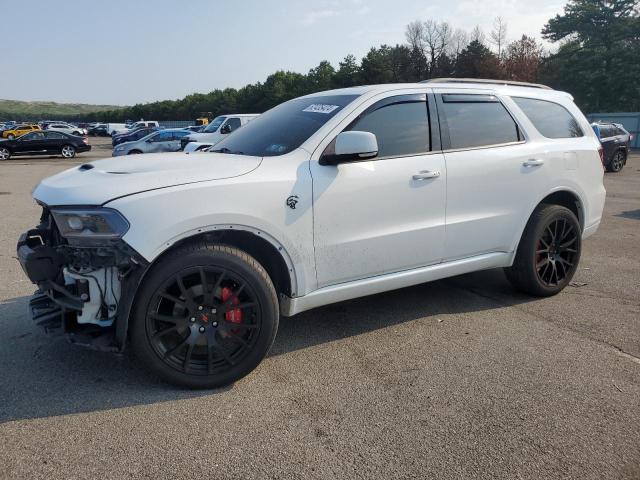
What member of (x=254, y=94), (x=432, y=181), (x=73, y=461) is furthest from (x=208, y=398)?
(x=254, y=94)

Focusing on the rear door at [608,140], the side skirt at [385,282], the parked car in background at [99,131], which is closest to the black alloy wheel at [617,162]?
the rear door at [608,140]

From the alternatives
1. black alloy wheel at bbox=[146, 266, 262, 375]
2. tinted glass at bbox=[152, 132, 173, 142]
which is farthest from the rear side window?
tinted glass at bbox=[152, 132, 173, 142]

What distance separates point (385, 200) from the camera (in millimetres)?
3680

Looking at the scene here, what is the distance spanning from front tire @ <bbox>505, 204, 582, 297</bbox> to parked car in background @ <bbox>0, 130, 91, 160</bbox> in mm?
26698

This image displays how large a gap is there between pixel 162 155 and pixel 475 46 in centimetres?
5812

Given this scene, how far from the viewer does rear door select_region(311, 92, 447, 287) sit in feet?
11.4

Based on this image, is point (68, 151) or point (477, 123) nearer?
point (477, 123)

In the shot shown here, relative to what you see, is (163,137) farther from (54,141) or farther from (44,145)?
(44,145)

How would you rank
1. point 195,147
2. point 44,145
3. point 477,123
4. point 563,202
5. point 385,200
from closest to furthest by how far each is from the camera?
point 385,200
point 477,123
point 563,202
point 195,147
point 44,145

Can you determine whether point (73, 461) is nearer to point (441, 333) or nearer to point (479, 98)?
point (441, 333)

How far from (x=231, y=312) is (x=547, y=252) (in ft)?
9.91

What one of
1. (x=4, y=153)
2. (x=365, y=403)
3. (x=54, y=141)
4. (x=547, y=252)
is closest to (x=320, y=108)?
(x=365, y=403)

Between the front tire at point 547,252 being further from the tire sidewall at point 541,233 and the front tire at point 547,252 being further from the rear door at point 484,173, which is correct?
the rear door at point 484,173

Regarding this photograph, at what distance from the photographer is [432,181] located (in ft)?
12.9
